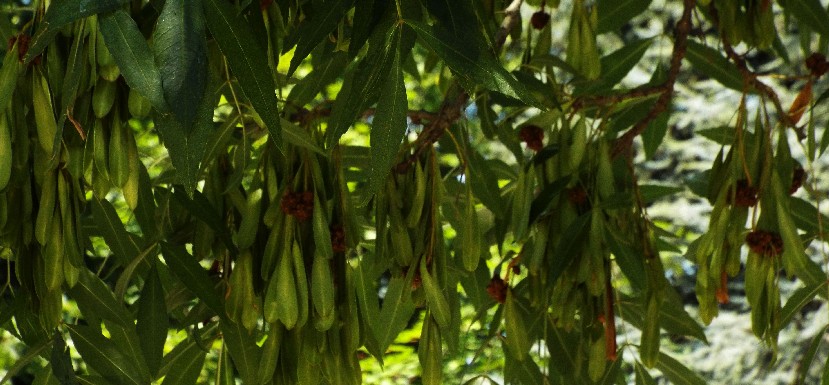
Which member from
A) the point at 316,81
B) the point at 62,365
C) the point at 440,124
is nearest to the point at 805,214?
the point at 440,124

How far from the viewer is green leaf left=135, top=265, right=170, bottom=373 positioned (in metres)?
1.24

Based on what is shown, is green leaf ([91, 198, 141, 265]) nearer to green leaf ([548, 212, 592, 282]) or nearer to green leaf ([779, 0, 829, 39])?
green leaf ([548, 212, 592, 282])

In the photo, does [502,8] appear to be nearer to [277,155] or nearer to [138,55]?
[277,155]

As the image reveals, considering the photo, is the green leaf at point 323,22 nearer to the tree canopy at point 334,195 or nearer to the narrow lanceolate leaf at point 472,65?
the tree canopy at point 334,195

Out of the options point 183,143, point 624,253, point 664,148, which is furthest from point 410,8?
point 664,148

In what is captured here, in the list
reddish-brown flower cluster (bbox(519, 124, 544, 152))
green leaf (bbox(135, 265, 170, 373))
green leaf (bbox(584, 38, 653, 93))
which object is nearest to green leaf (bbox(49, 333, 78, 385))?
green leaf (bbox(135, 265, 170, 373))

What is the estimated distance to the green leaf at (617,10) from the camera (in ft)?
5.62

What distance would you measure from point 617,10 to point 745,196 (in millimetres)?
476

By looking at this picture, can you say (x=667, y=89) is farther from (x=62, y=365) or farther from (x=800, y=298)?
(x=62, y=365)

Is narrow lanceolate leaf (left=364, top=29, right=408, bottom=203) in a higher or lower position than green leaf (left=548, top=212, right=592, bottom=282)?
lower

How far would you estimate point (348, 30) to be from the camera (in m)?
1.36

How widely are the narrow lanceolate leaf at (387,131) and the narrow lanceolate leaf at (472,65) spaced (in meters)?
0.04

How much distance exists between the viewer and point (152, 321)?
49.1 inches

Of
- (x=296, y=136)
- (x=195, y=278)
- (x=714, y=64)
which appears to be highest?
(x=714, y=64)
